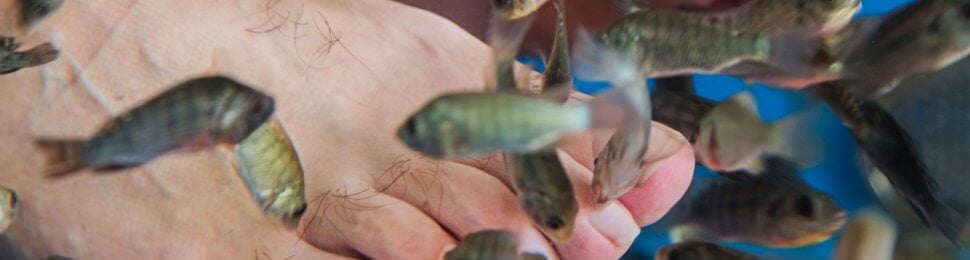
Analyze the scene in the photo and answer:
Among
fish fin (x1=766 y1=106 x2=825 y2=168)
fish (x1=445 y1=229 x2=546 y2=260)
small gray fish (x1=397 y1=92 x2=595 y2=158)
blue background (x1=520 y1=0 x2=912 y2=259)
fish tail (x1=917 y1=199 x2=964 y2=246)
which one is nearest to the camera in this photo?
small gray fish (x1=397 y1=92 x2=595 y2=158)

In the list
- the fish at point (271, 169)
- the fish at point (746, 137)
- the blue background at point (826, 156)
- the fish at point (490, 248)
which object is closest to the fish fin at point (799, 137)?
the fish at point (746, 137)

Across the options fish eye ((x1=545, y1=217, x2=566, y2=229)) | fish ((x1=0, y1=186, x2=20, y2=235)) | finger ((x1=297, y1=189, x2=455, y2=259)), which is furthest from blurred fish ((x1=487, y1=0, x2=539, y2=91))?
fish ((x1=0, y1=186, x2=20, y2=235))

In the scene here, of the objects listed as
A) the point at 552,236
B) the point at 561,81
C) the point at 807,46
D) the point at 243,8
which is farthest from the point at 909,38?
the point at 243,8

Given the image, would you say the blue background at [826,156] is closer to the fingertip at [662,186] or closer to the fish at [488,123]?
the fingertip at [662,186]

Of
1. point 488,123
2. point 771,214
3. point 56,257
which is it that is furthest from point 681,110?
point 56,257

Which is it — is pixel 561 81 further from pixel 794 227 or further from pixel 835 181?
pixel 835 181

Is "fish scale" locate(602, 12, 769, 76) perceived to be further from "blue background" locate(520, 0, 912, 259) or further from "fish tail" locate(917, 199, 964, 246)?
"blue background" locate(520, 0, 912, 259)
